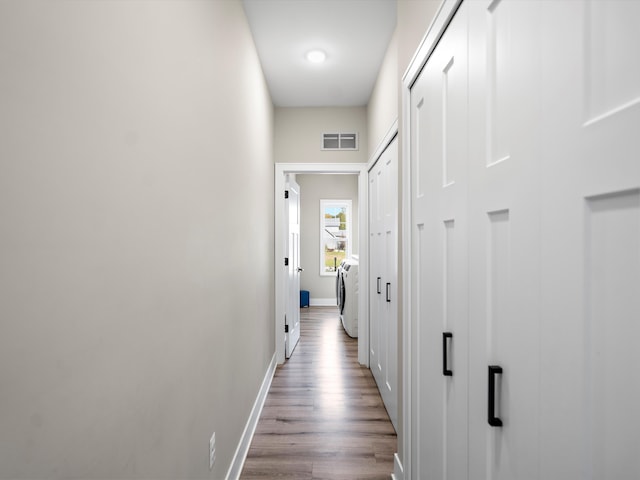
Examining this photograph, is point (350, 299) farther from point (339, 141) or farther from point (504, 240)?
point (504, 240)

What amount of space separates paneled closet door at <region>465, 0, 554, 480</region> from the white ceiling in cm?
156

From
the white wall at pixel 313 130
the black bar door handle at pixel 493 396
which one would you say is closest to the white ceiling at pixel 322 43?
the white wall at pixel 313 130

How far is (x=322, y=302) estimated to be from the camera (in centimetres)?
735

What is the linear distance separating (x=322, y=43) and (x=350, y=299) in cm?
316

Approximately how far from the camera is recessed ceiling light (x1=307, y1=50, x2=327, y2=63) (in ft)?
9.19

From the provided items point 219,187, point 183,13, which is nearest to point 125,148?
point 183,13

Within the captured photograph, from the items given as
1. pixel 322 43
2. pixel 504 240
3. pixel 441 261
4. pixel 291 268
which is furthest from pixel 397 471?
pixel 322 43

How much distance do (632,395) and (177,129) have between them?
4.17 feet

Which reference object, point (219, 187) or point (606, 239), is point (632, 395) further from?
point (219, 187)

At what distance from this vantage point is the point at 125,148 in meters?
0.86

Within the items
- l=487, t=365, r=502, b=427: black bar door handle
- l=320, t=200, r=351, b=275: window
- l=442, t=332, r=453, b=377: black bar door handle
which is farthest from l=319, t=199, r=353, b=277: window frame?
l=487, t=365, r=502, b=427: black bar door handle

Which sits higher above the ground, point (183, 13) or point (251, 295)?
point (183, 13)

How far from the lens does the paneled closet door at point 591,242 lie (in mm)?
518

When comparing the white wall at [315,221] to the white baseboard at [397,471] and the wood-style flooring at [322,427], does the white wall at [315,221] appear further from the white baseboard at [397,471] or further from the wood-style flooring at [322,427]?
the white baseboard at [397,471]
